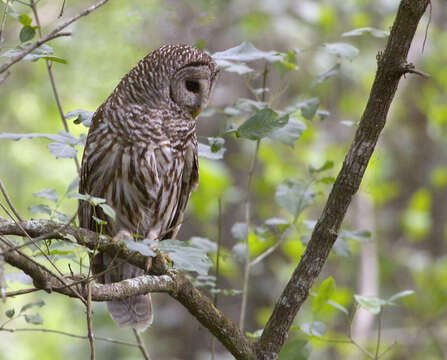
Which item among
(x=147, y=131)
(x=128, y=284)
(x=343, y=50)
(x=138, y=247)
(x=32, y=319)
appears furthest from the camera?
(x=147, y=131)

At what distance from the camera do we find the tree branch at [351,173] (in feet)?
6.74

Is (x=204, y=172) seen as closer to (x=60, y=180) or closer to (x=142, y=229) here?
(x=142, y=229)

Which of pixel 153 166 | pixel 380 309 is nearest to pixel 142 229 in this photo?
pixel 153 166

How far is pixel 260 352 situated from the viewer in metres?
2.42

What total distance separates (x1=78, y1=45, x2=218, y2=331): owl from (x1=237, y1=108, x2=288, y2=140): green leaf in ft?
2.18

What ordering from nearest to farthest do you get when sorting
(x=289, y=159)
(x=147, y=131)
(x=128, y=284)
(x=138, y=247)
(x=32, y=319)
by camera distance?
(x=138, y=247) < (x=128, y=284) < (x=32, y=319) < (x=147, y=131) < (x=289, y=159)

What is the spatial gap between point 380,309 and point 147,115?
1289 mm

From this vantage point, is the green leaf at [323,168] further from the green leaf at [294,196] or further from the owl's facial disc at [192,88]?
the owl's facial disc at [192,88]

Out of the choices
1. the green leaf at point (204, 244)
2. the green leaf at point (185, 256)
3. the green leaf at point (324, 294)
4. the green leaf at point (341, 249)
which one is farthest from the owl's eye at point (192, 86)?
the green leaf at point (185, 256)

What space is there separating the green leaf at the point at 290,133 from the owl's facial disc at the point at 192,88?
499 mm

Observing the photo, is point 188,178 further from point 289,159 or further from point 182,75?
point 289,159

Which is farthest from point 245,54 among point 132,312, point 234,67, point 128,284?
point 132,312

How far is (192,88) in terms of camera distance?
9.76 feet

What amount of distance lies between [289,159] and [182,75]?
11.0 ft
